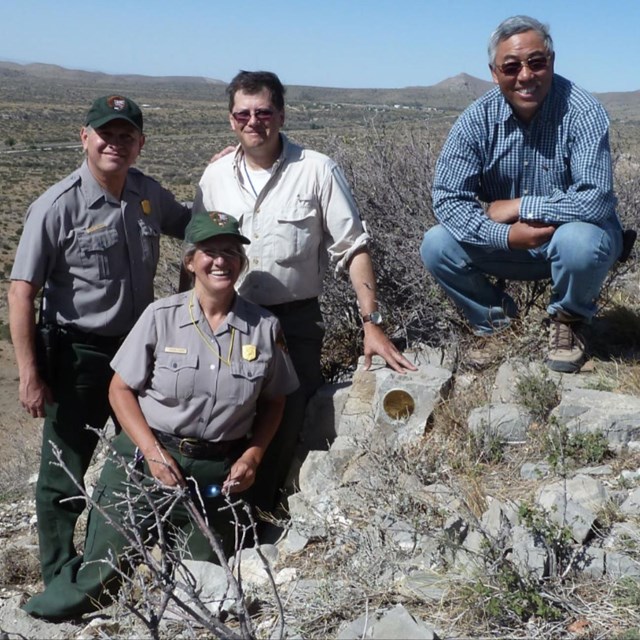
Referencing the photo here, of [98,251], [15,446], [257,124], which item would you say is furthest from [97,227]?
[15,446]

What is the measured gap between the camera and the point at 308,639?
2646 millimetres

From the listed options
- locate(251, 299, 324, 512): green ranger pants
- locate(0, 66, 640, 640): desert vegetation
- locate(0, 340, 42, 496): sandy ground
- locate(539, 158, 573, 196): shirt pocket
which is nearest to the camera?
locate(0, 66, 640, 640): desert vegetation

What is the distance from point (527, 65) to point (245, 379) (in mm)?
1853

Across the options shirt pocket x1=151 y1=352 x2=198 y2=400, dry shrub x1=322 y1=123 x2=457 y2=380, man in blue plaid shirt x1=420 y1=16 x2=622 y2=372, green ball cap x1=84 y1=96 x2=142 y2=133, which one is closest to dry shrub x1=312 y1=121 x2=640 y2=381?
dry shrub x1=322 y1=123 x2=457 y2=380

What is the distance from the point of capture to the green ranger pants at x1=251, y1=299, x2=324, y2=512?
4230 mm

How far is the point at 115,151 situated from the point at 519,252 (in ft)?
6.41

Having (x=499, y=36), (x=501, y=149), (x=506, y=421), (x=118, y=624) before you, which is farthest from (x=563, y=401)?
(x=118, y=624)

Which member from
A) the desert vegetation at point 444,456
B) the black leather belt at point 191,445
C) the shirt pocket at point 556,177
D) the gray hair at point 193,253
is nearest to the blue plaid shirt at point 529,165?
the shirt pocket at point 556,177

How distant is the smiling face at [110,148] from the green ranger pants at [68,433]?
2.69 feet

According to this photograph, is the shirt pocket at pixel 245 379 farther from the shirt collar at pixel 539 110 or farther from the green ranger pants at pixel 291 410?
the shirt collar at pixel 539 110

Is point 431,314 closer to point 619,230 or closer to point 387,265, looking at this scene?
point 387,265

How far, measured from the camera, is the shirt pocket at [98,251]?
3828 mm

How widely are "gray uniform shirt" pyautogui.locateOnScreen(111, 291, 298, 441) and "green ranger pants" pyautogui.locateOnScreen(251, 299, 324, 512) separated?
0.57m

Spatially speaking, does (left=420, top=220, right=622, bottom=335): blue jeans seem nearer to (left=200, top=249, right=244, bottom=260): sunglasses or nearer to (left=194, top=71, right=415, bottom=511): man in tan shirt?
(left=194, top=71, right=415, bottom=511): man in tan shirt
